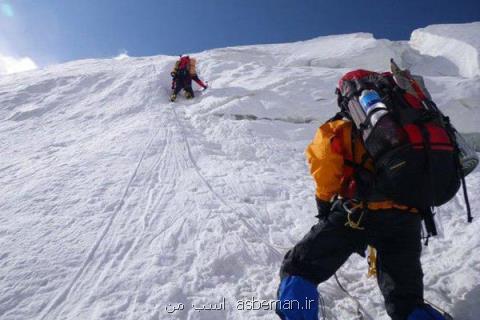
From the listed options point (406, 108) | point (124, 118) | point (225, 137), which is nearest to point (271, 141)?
point (225, 137)

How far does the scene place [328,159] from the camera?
2799 mm

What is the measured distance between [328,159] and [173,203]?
2.99 metres

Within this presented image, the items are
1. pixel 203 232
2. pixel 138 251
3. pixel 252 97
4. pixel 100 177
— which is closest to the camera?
pixel 138 251

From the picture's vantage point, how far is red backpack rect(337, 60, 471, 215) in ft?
7.90

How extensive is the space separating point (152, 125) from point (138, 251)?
17.9ft

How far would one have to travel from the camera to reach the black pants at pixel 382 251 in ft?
8.84

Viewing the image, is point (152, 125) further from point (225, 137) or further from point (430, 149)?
point (430, 149)

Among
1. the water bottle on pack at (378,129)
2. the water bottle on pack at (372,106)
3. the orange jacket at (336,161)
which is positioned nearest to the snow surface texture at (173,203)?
the orange jacket at (336,161)

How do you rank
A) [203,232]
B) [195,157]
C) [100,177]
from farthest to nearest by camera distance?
1. [195,157]
2. [100,177]
3. [203,232]

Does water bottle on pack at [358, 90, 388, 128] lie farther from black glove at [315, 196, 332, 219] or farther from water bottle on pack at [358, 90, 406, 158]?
black glove at [315, 196, 332, 219]

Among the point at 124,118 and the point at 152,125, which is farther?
the point at 124,118

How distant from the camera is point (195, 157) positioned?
720 centimetres

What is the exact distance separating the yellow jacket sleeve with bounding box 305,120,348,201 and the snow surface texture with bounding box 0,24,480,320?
1.16 meters

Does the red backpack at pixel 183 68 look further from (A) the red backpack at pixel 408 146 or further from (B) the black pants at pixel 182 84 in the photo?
(A) the red backpack at pixel 408 146
